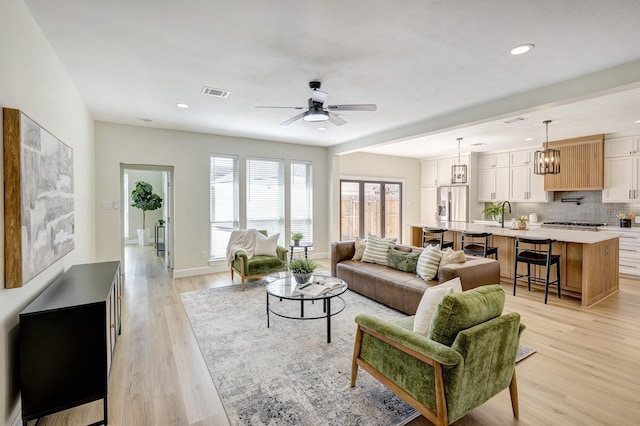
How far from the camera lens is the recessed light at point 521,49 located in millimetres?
2486

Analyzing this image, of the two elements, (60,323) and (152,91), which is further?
(152,91)

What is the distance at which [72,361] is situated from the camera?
6.26ft

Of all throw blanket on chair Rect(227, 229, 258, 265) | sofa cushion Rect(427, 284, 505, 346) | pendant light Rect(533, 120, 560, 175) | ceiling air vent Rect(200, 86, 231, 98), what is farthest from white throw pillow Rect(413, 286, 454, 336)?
pendant light Rect(533, 120, 560, 175)

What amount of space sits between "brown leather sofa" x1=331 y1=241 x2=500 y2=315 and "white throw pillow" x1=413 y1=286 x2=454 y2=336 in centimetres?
148

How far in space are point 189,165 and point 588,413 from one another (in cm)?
597

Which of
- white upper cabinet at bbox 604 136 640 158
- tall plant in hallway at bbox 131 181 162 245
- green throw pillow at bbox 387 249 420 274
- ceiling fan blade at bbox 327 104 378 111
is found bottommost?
green throw pillow at bbox 387 249 420 274

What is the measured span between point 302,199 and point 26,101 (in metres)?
5.23

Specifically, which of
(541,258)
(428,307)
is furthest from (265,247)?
(541,258)

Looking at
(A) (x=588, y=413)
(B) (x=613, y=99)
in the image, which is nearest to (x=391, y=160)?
(B) (x=613, y=99)

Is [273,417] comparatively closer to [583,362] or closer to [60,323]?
[60,323]

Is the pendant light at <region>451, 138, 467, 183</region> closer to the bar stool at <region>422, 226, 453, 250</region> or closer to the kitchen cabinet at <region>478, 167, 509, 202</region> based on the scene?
the bar stool at <region>422, 226, 453, 250</region>

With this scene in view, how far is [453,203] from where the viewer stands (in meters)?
8.30

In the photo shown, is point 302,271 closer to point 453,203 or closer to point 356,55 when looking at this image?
point 356,55

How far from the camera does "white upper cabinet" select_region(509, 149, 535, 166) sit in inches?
281
